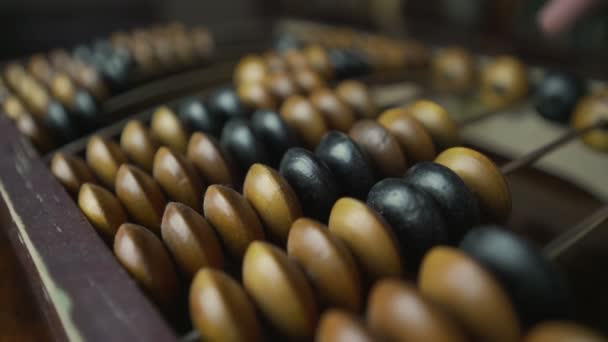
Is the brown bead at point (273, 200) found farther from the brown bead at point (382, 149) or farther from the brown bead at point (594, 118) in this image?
the brown bead at point (594, 118)

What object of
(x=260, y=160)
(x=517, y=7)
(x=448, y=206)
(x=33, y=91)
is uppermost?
(x=33, y=91)

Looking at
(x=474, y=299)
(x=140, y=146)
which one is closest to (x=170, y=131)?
(x=140, y=146)

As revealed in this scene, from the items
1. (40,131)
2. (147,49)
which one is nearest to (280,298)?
(40,131)

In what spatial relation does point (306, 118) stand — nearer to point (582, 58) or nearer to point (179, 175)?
point (179, 175)

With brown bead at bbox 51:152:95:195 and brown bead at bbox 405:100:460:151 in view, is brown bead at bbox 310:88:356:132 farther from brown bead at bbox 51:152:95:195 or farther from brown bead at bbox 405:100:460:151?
brown bead at bbox 51:152:95:195

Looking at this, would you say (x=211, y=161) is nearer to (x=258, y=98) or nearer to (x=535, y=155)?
(x=258, y=98)

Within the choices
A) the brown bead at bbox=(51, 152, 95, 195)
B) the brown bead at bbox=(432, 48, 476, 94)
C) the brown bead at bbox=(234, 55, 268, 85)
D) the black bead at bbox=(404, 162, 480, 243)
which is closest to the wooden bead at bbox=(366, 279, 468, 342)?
the black bead at bbox=(404, 162, 480, 243)
